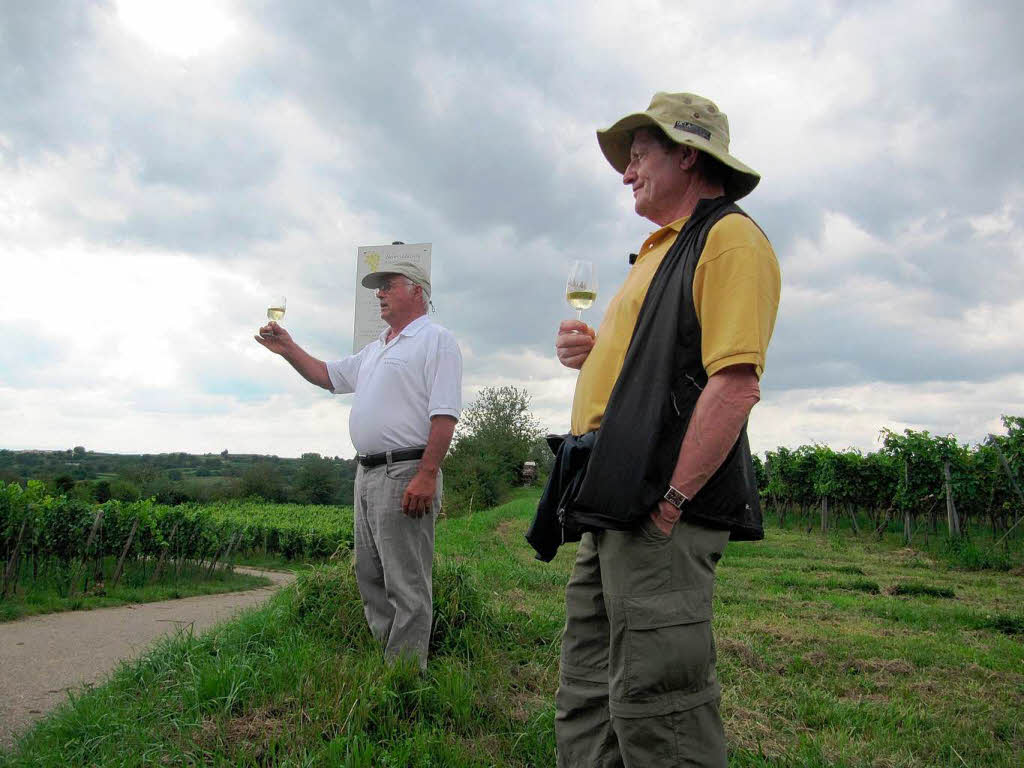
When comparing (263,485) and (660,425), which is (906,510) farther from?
(263,485)

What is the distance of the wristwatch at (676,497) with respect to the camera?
1779mm

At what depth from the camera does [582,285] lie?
276 cm

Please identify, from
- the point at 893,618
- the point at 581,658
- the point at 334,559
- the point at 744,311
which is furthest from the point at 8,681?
the point at 893,618

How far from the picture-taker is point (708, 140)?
2092mm

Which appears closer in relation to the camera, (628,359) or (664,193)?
(628,359)

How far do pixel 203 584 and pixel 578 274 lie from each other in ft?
38.8

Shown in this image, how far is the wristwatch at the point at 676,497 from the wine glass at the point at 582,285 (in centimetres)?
115

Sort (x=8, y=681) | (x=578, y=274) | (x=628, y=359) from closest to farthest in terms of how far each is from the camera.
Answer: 1. (x=628, y=359)
2. (x=578, y=274)
3. (x=8, y=681)

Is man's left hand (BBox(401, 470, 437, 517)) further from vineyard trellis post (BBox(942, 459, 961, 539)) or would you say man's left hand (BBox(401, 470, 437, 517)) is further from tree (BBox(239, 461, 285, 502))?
tree (BBox(239, 461, 285, 502))

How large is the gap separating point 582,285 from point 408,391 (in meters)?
1.44

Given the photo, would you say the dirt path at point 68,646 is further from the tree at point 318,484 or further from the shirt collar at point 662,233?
the tree at point 318,484

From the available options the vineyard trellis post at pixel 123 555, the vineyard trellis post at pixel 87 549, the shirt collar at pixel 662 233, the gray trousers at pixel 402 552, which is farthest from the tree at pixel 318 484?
the shirt collar at pixel 662 233

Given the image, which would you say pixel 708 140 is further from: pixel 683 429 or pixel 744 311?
pixel 683 429

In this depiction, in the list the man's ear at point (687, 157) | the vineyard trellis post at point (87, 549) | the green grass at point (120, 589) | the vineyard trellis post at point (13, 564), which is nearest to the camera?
the man's ear at point (687, 157)
